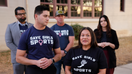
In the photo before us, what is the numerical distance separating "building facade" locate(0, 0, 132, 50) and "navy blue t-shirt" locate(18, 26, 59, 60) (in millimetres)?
6718

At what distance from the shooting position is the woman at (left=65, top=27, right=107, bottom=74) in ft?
6.65

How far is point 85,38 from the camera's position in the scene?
2156 mm

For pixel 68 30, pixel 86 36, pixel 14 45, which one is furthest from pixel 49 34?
pixel 68 30

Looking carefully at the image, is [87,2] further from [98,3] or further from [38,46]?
[38,46]

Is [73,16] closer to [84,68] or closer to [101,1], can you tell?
[101,1]

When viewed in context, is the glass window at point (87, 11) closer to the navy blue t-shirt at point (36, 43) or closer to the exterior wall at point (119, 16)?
the exterior wall at point (119, 16)

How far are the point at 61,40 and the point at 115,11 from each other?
11.5 metres

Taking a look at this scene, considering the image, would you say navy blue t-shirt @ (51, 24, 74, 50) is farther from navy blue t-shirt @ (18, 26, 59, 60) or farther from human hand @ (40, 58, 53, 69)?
human hand @ (40, 58, 53, 69)

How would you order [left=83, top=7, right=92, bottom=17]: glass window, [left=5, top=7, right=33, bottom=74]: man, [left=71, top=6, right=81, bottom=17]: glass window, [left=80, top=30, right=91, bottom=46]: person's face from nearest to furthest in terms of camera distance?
1. [left=80, top=30, right=91, bottom=46]: person's face
2. [left=5, top=7, right=33, bottom=74]: man
3. [left=71, top=6, right=81, bottom=17]: glass window
4. [left=83, top=7, right=92, bottom=17]: glass window

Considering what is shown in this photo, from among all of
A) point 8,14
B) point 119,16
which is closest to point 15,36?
point 8,14

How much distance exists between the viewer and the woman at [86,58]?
6.65 feet

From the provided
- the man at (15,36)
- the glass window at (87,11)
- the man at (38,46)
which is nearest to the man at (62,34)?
the man at (15,36)

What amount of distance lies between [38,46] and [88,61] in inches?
33.1

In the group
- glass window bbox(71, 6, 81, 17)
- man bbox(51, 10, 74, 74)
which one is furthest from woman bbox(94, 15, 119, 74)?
glass window bbox(71, 6, 81, 17)
